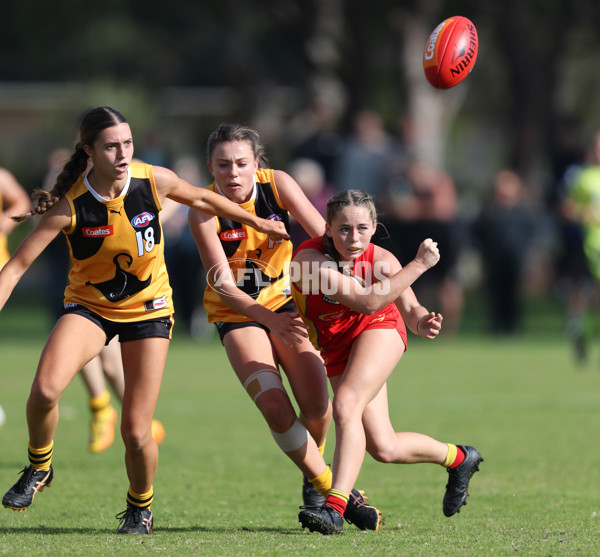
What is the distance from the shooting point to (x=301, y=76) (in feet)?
88.9

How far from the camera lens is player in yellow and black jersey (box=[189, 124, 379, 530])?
18.1 ft

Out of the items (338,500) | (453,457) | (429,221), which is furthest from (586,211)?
(338,500)

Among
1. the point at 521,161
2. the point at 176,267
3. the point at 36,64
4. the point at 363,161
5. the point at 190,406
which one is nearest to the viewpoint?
the point at 190,406

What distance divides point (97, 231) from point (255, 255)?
1.00 metres

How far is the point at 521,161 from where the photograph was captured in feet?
84.6

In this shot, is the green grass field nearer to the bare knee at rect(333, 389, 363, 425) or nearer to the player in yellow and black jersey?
the player in yellow and black jersey

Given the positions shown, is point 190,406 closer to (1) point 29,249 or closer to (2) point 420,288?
(1) point 29,249

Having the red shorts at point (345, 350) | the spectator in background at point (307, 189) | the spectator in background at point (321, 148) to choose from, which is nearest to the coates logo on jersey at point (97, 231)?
the red shorts at point (345, 350)

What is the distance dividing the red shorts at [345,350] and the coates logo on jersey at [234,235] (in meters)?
0.79

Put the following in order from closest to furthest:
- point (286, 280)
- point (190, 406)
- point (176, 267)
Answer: point (286, 280) < point (190, 406) < point (176, 267)

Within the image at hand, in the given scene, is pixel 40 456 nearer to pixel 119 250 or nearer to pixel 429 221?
pixel 119 250

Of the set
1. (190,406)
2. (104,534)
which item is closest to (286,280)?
(104,534)

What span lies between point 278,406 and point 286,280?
0.86 meters

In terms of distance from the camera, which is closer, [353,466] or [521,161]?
[353,466]
